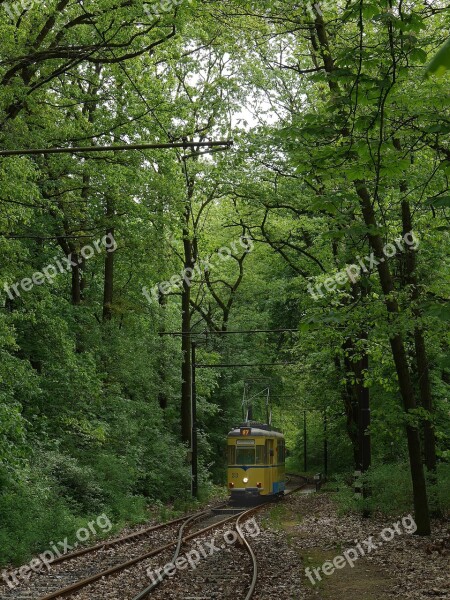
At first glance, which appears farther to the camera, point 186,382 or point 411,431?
point 186,382

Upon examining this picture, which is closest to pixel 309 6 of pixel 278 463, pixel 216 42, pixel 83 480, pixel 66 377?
pixel 216 42

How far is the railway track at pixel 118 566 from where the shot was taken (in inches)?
397

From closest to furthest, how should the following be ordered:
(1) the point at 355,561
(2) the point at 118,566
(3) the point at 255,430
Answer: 1. (2) the point at 118,566
2. (1) the point at 355,561
3. (3) the point at 255,430

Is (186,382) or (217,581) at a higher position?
(186,382)

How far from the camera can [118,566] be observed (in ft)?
39.5

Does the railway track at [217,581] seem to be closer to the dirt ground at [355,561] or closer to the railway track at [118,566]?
the railway track at [118,566]

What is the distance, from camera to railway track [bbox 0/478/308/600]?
10.1 metres

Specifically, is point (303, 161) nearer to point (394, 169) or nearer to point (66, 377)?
point (394, 169)

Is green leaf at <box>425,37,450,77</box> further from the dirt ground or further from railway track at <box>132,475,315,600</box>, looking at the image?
railway track at <box>132,475,315,600</box>

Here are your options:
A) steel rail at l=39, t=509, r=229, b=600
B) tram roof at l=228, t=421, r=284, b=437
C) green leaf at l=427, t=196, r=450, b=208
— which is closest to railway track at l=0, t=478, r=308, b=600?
steel rail at l=39, t=509, r=229, b=600

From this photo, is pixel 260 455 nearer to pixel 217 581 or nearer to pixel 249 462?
pixel 249 462

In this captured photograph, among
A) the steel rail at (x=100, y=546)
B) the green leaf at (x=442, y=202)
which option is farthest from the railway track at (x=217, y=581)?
the green leaf at (x=442, y=202)

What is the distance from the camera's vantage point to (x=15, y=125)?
619 inches

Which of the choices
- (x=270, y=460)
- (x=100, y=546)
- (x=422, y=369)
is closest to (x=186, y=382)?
(x=270, y=460)
